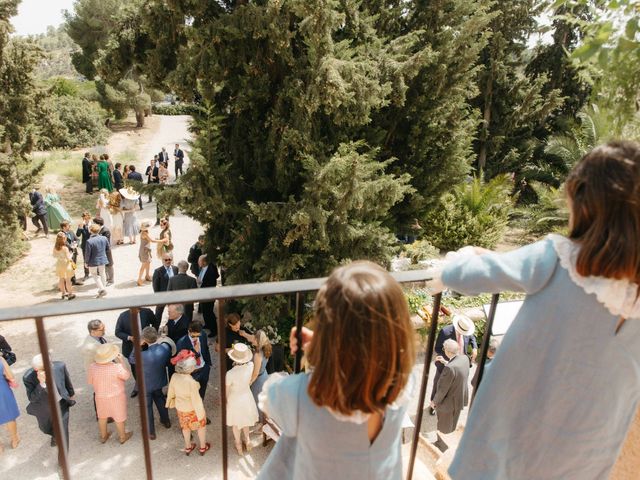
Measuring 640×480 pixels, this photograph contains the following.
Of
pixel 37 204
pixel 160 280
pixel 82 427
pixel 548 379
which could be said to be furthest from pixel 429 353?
pixel 37 204

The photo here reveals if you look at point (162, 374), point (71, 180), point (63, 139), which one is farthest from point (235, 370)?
point (63, 139)

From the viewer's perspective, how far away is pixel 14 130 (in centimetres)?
1332

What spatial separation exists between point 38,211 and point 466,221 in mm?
12475

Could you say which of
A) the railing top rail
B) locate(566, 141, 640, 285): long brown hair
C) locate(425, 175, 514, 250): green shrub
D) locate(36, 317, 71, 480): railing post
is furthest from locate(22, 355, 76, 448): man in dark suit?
locate(425, 175, 514, 250): green shrub

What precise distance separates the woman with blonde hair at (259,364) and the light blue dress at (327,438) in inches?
199

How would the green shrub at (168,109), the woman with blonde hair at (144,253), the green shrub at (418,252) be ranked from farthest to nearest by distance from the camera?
the green shrub at (168,109) → the green shrub at (418,252) → the woman with blonde hair at (144,253)

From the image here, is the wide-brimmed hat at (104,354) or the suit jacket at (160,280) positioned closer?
the wide-brimmed hat at (104,354)

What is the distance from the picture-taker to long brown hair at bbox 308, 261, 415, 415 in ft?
3.81

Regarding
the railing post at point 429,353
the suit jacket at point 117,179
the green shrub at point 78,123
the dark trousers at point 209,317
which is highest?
the green shrub at point 78,123

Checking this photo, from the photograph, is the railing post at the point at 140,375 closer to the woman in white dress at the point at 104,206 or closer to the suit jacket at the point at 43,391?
the suit jacket at the point at 43,391

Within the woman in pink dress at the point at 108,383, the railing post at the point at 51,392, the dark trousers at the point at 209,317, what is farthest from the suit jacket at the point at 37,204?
the railing post at the point at 51,392

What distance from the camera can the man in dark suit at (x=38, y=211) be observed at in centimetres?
1357

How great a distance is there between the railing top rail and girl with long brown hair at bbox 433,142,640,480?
345mm

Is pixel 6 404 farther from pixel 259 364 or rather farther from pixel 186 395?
pixel 259 364
